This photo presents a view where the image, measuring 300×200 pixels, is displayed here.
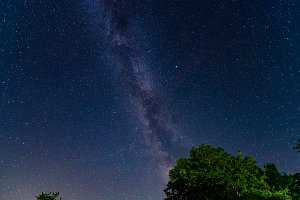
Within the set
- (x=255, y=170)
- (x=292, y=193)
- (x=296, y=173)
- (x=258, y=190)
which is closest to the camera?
(x=258, y=190)

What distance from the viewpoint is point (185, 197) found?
38.4 m

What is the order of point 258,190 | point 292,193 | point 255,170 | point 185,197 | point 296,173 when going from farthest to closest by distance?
point 296,173
point 292,193
point 185,197
point 255,170
point 258,190

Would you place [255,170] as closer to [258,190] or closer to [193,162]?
[258,190]

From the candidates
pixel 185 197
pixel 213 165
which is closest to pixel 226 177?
pixel 213 165

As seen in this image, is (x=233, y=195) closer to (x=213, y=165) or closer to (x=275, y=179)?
(x=213, y=165)

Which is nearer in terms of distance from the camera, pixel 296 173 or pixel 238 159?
pixel 238 159

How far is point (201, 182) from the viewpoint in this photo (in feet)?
113

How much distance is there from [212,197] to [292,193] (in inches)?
581

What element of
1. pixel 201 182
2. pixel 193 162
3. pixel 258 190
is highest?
pixel 193 162

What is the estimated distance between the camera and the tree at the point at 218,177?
33281 millimetres

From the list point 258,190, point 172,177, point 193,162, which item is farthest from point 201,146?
point 258,190

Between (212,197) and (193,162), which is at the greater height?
(193,162)

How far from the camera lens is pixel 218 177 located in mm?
33156

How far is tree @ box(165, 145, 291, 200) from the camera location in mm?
33281
